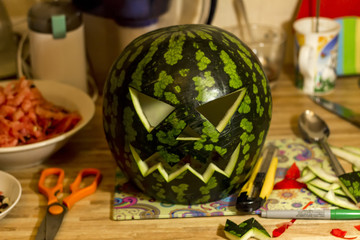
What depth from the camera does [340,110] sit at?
1.41 metres

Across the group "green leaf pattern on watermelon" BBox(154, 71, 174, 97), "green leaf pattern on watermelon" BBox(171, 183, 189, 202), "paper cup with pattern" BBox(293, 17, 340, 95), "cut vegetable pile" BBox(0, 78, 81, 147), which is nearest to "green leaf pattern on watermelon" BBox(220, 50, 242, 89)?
"green leaf pattern on watermelon" BBox(154, 71, 174, 97)

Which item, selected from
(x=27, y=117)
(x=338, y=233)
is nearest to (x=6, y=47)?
(x=27, y=117)

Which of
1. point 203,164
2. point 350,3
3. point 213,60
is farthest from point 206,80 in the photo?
point 350,3

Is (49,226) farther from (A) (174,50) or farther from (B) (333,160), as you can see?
(B) (333,160)

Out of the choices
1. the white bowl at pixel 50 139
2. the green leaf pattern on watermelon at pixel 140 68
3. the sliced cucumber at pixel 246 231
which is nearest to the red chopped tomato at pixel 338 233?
the sliced cucumber at pixel 246 231

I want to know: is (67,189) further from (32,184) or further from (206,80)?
(206,80)

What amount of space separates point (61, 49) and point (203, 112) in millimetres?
589

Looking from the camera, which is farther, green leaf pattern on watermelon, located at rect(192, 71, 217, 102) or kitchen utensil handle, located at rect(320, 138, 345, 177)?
kitchen utensil handle, located at rect(320, 138, 345, 177)

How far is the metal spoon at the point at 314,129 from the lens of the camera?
127 centimetres

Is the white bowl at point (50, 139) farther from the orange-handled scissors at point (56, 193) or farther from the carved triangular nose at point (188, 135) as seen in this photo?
the carved triangular nose at point (188, 135)

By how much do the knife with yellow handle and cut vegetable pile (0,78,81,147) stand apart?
427 millimetres

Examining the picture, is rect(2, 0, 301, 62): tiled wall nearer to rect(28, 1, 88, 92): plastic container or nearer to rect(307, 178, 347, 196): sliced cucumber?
rect(28, 1, 88, 92): plastic container

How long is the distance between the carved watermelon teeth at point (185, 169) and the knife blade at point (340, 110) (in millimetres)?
494

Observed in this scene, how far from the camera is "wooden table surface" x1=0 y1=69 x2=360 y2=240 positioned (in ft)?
3.28
